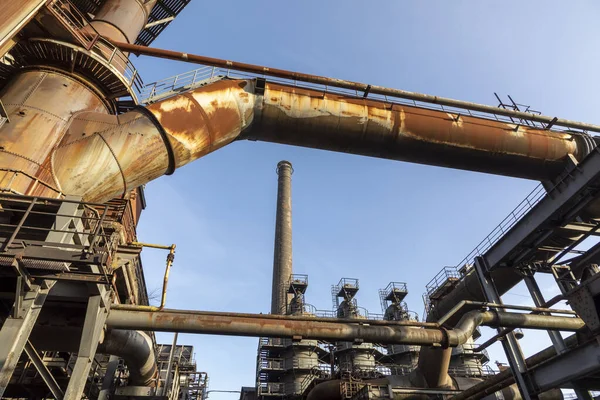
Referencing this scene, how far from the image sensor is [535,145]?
10727mm

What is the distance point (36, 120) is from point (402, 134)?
29.0 ft

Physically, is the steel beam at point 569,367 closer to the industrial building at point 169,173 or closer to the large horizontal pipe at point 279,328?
the industrial building at point 169,173

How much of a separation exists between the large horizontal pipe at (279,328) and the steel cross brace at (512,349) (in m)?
1.54

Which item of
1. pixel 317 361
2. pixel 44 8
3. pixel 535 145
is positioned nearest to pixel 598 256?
pixel 535 145

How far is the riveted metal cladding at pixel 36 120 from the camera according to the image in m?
7.18

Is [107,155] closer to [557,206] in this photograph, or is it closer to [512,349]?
[557,206]

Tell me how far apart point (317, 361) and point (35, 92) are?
2648 cm

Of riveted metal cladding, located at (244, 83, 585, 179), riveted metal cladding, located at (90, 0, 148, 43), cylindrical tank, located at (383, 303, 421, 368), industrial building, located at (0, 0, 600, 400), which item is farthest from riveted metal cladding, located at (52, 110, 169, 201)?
cylindrical tank, located at (383, 303, 421, 368)

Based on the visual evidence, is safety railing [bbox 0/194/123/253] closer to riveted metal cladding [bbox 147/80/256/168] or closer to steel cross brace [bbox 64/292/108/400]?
steel cross brace [bbox 64/292/108/400]

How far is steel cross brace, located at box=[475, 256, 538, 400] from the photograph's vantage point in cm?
902

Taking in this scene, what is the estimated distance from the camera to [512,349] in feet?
32.5

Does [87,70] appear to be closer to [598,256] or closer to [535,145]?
[535,145]

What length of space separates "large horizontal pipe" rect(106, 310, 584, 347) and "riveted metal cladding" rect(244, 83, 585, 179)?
15.1 ft

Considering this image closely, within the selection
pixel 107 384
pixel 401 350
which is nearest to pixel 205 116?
pixel 107 384
